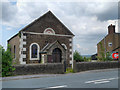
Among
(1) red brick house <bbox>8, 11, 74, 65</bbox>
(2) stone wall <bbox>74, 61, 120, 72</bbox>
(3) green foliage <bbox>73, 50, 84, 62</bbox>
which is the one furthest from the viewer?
(3) green foliage <bbox>73, 50, 84, 62</bbox>

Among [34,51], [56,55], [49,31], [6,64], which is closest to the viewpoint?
[6,64]

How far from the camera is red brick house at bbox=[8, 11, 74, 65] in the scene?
18.0 metres

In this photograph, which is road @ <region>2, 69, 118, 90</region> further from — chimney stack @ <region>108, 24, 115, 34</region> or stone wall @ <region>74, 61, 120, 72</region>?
chimney stack @ <region>108, 24, 115, 34</region>

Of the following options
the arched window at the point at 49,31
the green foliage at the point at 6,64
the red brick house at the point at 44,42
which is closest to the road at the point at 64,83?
the green foliage at the point at 6,64

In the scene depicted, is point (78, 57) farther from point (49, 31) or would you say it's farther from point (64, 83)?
point (64, 83)

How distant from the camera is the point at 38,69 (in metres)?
14.5

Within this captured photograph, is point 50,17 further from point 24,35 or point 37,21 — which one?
point 24,35

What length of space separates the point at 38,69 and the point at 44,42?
19.1 feet

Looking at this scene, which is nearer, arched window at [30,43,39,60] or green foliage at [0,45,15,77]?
green foliage at [0,45,15,77]

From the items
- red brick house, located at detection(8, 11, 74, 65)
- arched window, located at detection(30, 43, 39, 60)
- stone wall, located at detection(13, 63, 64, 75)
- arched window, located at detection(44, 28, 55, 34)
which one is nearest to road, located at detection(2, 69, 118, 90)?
stone wall, located at detection(13, 63, 64, 75)

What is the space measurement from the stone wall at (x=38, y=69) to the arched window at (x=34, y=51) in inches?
161

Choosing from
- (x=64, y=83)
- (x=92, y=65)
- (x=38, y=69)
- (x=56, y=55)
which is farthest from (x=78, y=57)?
(x=64, y=83)

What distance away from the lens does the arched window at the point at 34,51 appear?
1850 centimetres

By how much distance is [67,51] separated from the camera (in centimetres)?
2128
